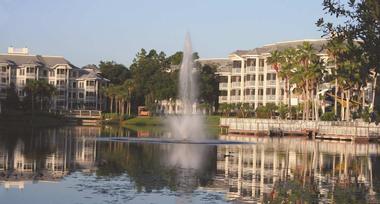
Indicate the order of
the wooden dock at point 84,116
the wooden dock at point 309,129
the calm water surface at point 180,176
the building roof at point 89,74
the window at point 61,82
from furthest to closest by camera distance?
the building roof at point 89,74, the window at point 61,82, the wooden dock at point 84,116, the wooden dock at point 309,129, the calm water surface at point 180,176

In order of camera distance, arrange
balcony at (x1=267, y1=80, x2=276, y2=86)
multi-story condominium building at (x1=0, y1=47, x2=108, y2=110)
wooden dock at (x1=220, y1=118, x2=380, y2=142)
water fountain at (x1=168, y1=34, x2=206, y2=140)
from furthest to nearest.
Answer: multi-story condominium building at (x1=0, y1=47, x2=108, y2=110) → balcony at (x1=267, y1=80, x2=276, y2=86) → wooden dock at (x1=220, y1=118, x2=380, y2=142) → water fountain at (x1=168, y1=34, x2=206, y2=140)

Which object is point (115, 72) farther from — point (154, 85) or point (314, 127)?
point (314, 127)

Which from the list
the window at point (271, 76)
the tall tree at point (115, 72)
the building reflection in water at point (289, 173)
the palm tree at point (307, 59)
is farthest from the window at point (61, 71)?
the building reflection in water at point (289, 173)

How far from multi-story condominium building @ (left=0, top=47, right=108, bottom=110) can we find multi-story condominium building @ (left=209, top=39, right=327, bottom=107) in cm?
3401

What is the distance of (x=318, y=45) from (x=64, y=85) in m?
61.4

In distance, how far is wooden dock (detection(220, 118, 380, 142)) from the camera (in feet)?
249

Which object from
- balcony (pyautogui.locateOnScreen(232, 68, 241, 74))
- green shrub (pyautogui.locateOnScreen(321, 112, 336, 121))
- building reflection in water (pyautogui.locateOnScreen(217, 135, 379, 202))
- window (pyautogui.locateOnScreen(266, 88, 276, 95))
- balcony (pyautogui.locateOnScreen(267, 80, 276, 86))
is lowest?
building reflection in water (pyautogui.locateOnScreen(217, 135, 379, 202))

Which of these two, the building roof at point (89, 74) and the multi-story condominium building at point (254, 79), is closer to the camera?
the multi-story condominium building at point (254, 79)

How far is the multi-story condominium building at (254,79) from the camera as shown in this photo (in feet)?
396

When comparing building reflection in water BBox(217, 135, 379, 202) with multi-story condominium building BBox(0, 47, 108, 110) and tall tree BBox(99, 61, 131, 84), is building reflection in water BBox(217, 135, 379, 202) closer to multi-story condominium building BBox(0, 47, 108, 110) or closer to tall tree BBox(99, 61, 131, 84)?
multi-story condominium building BBox(0, 47, 108, 110)

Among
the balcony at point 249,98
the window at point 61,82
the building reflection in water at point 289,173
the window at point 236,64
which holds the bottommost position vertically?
the building reflection in water at point 289,173

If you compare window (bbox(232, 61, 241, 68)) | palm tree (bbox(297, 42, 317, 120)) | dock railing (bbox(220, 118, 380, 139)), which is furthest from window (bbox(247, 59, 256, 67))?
dock railing (bbox(220, 118, 380, 139))

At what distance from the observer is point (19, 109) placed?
407 ft

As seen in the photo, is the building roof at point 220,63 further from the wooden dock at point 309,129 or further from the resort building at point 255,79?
the wooden dock at point 309,129
